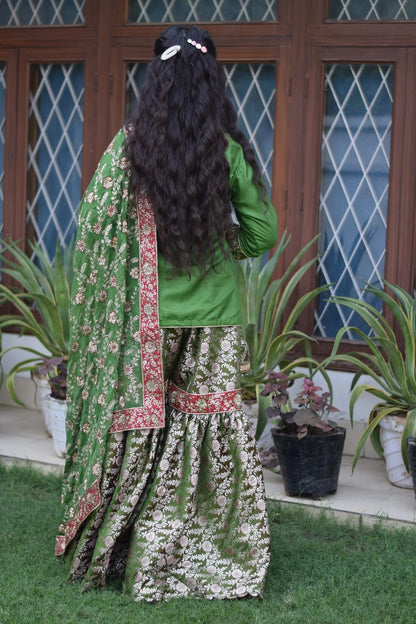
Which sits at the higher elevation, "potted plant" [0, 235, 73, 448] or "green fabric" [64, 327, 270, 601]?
"potted plant" [0, 235, 73, 448]

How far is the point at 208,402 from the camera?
10.1ft

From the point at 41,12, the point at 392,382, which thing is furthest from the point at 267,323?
the point at 41,12

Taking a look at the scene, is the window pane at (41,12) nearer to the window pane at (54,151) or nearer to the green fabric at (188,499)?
the window pane at (54,151)

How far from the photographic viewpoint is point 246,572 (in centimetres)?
310

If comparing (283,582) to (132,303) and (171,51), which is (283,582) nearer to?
(132,303)

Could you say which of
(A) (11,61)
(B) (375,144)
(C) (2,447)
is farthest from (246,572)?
(A) (11,61)

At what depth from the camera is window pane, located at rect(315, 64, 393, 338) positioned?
4.75 m

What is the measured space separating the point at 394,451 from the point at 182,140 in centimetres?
201

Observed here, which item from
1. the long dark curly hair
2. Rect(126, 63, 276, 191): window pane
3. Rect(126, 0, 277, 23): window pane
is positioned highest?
Rect(126, 0, 277, 23): window pane

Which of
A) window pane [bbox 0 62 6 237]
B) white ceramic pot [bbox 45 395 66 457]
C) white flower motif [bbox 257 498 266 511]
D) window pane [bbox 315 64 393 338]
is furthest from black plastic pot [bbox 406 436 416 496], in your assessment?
window pane [bbox 0 62 6 237]

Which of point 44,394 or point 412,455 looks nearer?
point 412,455

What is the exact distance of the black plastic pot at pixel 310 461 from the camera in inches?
155

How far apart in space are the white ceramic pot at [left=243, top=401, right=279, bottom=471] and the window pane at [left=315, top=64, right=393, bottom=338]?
735mm

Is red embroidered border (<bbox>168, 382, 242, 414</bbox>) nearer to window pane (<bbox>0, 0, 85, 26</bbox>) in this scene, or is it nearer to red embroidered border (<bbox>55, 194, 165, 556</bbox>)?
red embroidered border (<bbox>55, 194, 165, 556</bbox>)
